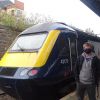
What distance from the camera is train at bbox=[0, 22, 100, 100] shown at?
26.0 feet

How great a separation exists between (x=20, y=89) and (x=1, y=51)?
5810 mm

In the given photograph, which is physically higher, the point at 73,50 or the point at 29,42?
the point at 29,42

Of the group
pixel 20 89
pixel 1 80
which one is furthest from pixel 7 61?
pixel 20 89

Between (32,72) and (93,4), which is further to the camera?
(93,4)

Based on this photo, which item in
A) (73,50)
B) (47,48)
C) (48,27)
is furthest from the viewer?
(73,50)

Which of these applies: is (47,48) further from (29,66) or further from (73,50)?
(73,50)

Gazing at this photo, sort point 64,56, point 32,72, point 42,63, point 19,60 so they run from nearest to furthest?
1. point 32,72
2. point 42,63
3. point 19,60
4. point 64,56

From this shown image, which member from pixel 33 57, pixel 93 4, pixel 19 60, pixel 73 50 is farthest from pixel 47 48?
pixel 93 4

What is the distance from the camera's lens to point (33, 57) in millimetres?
8328

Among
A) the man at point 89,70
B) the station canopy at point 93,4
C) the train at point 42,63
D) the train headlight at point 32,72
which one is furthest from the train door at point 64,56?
the station canopy at point 93,4

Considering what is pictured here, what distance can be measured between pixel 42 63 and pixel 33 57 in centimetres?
39

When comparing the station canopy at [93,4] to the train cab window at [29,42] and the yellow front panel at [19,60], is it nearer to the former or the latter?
the train cab window at [29,42]

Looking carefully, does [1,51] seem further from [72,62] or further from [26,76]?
[26,76]

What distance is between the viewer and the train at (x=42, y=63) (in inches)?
313
